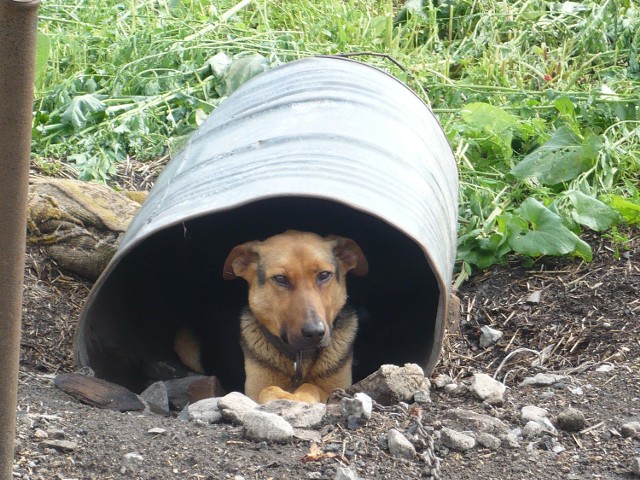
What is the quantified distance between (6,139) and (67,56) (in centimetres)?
624

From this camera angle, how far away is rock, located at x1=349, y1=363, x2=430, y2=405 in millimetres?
4129

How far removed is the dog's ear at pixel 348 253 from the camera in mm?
5059

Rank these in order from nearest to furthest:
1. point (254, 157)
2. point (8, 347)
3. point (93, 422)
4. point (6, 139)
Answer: point (6, 139)
point (8, 347)
point (93, 422)
point (254, 157)

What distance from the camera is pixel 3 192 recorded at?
222 centimetres

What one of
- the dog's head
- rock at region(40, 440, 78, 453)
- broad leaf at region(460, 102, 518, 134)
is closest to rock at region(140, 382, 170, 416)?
the dog's head

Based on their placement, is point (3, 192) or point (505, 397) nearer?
point (3, 192)

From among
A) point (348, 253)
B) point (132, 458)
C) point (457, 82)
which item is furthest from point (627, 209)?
point (132, 458)

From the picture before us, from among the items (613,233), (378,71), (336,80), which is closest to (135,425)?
(336,80)

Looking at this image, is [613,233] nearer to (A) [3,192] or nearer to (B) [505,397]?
(B) [505,397]

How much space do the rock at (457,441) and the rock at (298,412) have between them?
0.53m

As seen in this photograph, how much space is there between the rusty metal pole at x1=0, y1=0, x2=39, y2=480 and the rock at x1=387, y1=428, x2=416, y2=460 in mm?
Answer: 1459

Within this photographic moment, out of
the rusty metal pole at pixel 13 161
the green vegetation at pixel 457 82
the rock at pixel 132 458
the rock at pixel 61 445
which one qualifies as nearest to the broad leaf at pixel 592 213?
the green vegetation at pixel 457 82

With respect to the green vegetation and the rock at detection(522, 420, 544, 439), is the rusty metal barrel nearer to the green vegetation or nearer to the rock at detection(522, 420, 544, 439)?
the green vegetation

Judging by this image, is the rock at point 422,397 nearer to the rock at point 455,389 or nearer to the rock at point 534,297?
the rock at point 455,389
